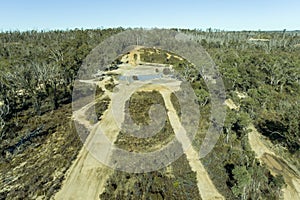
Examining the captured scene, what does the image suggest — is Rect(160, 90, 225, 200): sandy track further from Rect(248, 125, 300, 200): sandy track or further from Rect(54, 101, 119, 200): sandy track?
Rect(54, 101, 119, 200): sandy track

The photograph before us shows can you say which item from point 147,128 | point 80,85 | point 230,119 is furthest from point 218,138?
point 80,85

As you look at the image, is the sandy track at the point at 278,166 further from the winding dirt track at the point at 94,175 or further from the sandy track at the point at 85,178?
the sandy track at the point at 85,178

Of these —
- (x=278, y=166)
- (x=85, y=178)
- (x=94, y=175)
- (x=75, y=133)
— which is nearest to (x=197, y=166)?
(x=278, y=166)

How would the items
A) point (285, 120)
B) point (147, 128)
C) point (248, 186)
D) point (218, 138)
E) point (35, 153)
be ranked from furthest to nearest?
1. point (285, 120)
2. point (147, 128)
3. point (218, 138)
4. point (35, 153)
5. point (248, 186)

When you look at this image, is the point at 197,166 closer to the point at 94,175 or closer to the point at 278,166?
the point at 278,166

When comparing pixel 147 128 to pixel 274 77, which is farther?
pixel 274 77

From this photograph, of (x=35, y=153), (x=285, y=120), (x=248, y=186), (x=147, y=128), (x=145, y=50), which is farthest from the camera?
(x=145, y=50)

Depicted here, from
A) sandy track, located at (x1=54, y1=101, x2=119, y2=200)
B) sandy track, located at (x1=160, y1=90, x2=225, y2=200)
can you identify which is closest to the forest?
sandy track, located at (x1=160, y1=90, x2=225, y2=200)

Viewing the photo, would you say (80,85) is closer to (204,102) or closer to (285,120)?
(204,102)
